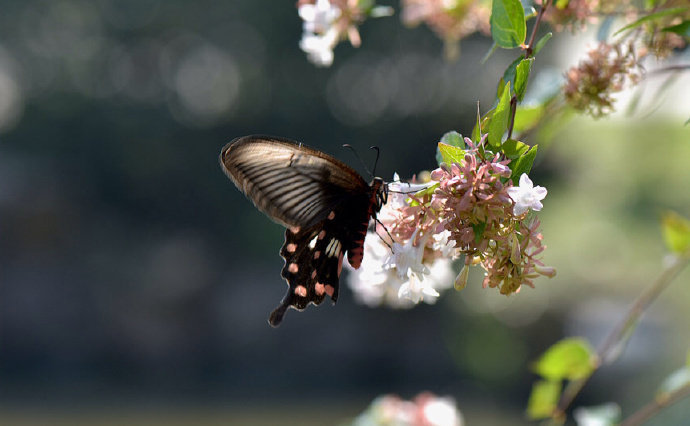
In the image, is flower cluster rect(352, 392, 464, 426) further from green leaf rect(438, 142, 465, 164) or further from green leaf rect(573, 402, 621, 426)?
green leaf rect(438, 142, 465, 164)

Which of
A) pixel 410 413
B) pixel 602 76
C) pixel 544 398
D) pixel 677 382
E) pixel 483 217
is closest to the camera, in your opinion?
pixel 483 217

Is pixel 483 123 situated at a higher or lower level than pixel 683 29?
lower

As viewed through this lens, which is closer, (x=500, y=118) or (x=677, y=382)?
(x=500, y=118)

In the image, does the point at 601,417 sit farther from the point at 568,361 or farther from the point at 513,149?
the point at 513,149

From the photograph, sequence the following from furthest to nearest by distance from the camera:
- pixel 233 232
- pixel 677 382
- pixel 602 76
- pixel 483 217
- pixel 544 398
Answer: pixel 233 232 → pixel 544 398 → pixel 677 382 → pixel 602 76 → pixel 483 217

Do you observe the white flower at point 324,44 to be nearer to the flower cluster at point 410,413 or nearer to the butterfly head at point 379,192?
the butterfly head at point 379,192

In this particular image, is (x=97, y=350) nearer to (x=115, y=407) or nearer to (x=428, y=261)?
(x=115, y=407)

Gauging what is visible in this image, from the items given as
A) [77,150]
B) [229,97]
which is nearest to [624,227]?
[229,97]

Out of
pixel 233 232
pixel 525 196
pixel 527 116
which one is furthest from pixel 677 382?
pixel 233 232
